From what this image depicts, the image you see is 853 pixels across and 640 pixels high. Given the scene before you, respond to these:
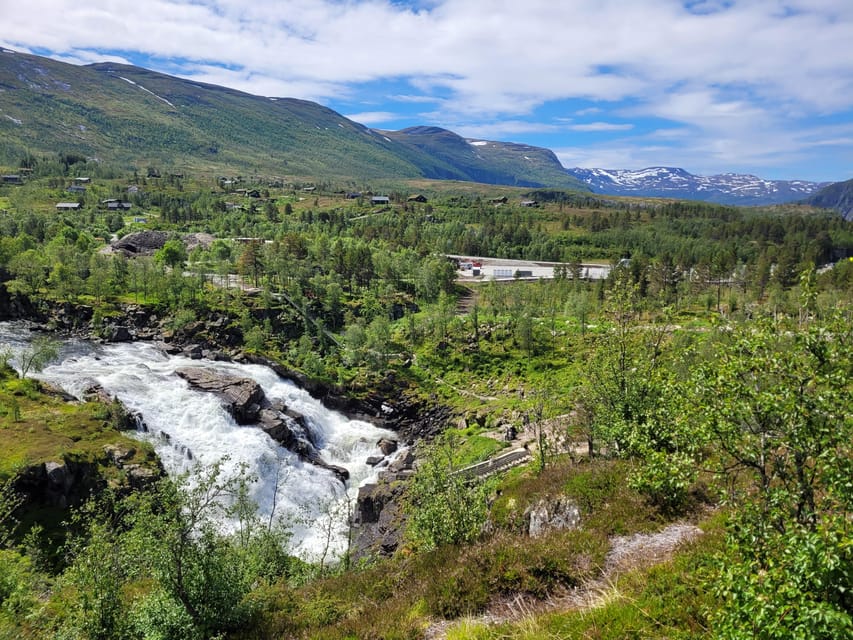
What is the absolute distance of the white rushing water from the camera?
49281 millimetres

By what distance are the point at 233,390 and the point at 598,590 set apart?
56901 mm

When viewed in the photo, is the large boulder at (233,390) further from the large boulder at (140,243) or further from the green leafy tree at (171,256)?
the large boulder at (140,243)

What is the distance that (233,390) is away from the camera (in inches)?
2399

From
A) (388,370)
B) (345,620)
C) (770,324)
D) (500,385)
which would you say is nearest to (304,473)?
(388,370)

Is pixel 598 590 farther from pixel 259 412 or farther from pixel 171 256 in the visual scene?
pixel 171 256

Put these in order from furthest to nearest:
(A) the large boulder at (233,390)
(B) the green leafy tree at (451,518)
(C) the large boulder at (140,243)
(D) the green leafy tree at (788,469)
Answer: (C) the large boulder at (140,243) < (A) the large boulder at (233,390) < (B) the green leafy tree at (451,518) < (D) the green leafy tree at (788,469)

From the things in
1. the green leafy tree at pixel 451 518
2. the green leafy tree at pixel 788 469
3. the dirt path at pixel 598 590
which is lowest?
the green leafy tree at pixel 451 518

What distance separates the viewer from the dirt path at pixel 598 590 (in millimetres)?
12656

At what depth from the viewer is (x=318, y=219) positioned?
7589 inches

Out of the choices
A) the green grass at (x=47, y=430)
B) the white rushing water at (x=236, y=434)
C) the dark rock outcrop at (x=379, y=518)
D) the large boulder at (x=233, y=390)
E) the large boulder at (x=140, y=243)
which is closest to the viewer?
the green grass at (x=47, y=430)

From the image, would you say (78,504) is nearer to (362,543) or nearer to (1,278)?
(362,543)

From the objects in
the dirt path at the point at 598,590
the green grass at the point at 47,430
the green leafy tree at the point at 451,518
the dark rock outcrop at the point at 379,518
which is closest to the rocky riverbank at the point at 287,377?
the dark rock outcrop at the point at 379,518

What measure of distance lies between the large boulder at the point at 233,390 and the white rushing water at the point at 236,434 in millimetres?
1054

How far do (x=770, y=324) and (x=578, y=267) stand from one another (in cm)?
13418
